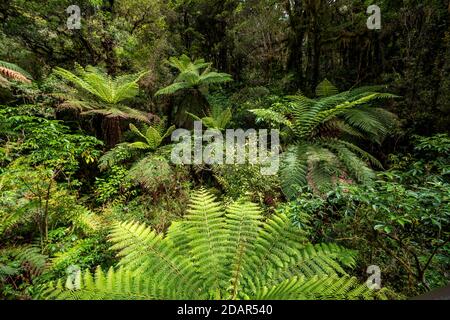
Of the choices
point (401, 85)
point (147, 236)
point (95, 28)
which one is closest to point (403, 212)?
point (147, 236)

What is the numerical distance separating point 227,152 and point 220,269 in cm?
202

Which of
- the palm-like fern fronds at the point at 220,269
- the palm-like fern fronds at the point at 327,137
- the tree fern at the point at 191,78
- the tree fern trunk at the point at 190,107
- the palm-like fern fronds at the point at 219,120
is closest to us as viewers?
the palm-like fern fronds at the point at 220,269

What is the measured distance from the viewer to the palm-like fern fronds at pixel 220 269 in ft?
4.58

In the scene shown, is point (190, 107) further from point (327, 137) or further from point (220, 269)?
point (220, 269)

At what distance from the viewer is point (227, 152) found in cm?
349

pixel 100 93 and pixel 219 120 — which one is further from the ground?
pixel 100 93

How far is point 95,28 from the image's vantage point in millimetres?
5789

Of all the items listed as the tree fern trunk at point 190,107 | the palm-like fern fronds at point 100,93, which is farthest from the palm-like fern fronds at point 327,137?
the palm-like fern fronds at point 100,93

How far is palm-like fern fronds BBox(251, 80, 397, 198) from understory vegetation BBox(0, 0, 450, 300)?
Answer: 3 centimetres

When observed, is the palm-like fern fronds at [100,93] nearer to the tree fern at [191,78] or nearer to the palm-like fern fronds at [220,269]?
the tree fern at [191,78]

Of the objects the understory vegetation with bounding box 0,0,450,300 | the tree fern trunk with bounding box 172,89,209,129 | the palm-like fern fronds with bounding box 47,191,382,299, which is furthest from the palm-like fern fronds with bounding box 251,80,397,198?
the tree fern trunk with bounding box 172,89,209,129

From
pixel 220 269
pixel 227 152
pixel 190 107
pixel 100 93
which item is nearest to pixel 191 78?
pixel 190 107

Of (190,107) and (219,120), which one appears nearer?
(219,120)

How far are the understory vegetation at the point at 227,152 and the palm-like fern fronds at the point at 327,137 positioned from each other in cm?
3
